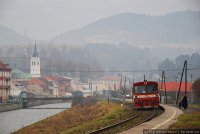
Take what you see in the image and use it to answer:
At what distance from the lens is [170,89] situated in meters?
137

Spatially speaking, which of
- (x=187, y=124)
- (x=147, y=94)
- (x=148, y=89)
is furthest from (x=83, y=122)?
(x=187, y=124)

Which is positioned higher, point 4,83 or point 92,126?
point 4,83

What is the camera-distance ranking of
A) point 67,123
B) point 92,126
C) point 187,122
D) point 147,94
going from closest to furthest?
point 187,122 < point 92,126 < point 147,94 < point 67,123

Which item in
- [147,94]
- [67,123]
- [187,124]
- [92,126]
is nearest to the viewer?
[187,124]

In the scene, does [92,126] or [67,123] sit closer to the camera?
[92,126]

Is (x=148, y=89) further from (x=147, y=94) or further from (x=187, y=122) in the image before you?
(x=187, y=122)

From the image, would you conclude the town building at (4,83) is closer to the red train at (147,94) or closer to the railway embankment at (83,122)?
the railway embankment at (83,122)

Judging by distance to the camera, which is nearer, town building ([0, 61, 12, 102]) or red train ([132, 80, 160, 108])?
red train ([132, 80, 160, 108])

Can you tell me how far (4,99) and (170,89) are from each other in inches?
2038

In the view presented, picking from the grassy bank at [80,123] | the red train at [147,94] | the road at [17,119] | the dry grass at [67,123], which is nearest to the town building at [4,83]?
the road at [17,119]

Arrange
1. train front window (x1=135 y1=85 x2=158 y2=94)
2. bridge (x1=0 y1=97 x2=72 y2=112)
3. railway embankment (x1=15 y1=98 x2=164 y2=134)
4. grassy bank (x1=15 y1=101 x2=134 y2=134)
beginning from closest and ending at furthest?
railway embankment (x1=15 y1=98 x2=164 y2=134) < grassy bank (x1=15 y1=101 x2=134 y2=134) < train front window (x1=135 y1=85 x2=158 y2=94) < bridge (x1=0 y1=97 x2=72 y2=112)

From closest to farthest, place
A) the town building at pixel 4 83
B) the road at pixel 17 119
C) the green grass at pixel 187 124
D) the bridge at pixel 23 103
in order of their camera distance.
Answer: the green grass at pixel 187 124, the road at pixel 17 119, the bridge at pixel 23 103, the town building at pixel 4 83

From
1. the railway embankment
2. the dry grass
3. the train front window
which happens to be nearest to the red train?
the train front window

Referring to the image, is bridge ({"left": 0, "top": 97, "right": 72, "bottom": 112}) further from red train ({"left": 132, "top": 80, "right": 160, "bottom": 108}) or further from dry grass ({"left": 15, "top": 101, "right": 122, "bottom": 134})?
red train ({"left": 132, "top": 80, "right": 160, "bottom": 108})
